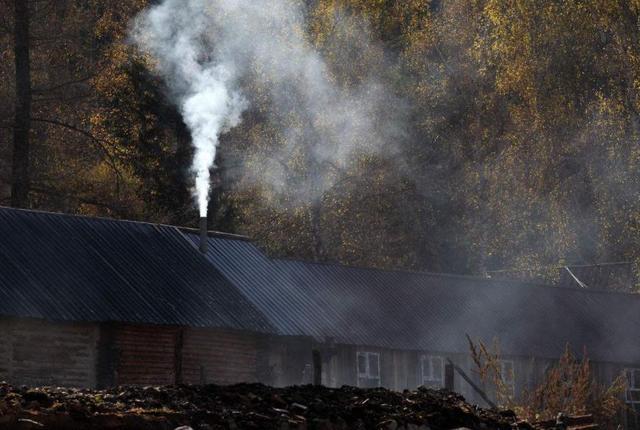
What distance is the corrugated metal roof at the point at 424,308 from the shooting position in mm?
34438

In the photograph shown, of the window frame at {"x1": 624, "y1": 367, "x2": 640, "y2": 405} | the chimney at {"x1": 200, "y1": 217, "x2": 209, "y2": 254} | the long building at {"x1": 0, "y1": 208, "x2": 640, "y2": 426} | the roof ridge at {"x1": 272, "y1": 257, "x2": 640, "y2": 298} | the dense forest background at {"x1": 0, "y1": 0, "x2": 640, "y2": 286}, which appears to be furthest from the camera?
the dense forest background at {"x1": 0, "y1": 0, "x2": 640, "y2": 286}

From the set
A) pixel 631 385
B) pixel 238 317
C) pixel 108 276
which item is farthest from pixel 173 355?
pixel 631 385

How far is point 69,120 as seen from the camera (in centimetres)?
4747

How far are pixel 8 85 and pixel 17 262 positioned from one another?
1736cm

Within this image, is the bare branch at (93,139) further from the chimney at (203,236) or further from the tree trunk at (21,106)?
the chimney at (203,236)

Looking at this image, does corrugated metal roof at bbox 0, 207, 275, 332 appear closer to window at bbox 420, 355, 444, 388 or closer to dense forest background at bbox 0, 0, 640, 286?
window at bbox 420, 355, 444, 388

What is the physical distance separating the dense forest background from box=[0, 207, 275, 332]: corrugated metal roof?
10.8 m

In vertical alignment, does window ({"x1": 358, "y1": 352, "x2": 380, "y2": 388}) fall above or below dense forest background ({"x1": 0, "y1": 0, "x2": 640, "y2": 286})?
below

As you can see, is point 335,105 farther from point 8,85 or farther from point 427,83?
point 8,85

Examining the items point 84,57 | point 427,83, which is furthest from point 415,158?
point 84,57

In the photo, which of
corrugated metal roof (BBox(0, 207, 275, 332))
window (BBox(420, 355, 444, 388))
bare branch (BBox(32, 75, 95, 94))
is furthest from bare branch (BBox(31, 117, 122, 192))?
window (BBox(420, 355, 444, 388))

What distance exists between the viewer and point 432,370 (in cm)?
3650

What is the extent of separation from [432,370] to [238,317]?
7.21m

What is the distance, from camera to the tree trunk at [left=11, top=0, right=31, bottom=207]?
43031 millimetres
